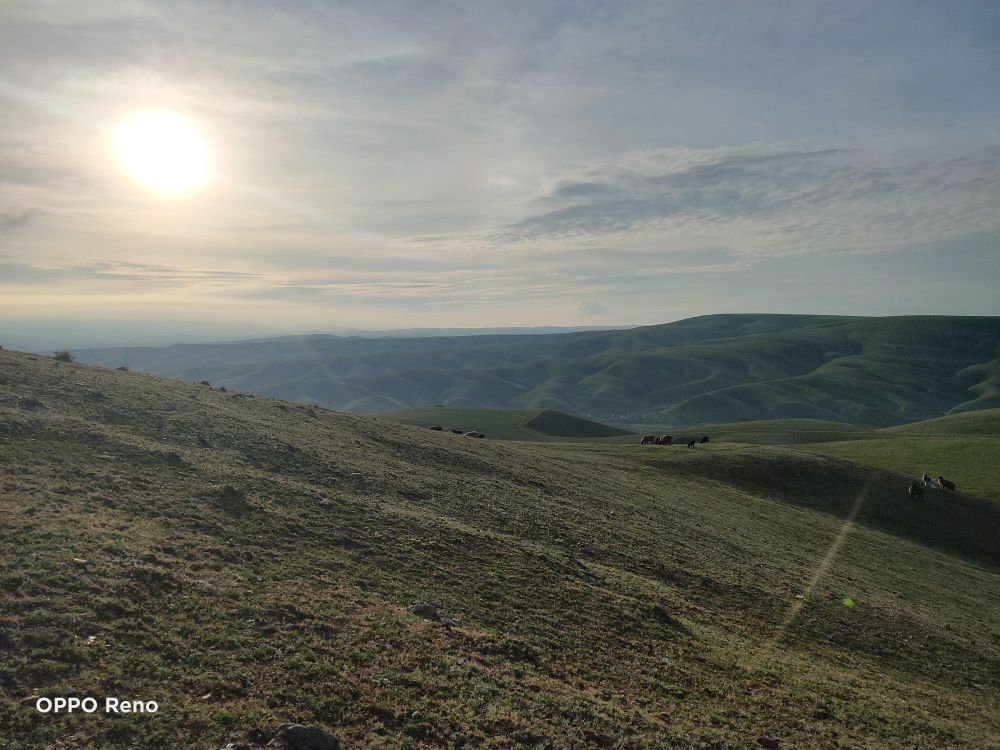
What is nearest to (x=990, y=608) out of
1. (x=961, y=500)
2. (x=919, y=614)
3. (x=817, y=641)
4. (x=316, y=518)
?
(x=919, y=614)

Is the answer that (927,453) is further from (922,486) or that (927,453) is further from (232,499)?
(232,499)

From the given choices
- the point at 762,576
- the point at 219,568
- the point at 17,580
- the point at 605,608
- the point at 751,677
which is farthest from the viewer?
the point at 762,576

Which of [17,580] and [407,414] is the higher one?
[17,580]

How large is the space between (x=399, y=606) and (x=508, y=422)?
111826 millimetres

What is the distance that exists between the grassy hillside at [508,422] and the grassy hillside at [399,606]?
271 ft

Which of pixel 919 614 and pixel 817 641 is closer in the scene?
pixel 817 641

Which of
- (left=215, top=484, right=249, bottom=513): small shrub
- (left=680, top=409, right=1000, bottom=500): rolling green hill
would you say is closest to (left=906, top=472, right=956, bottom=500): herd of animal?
(left=680, top=409, right=1000, bottom=500): rolling green hill

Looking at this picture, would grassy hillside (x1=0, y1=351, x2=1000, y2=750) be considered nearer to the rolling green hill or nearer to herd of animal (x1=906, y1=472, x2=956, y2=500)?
herd of animal (x1=906, y1=472, x2=956, y2=500)

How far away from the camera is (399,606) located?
45.5 ft

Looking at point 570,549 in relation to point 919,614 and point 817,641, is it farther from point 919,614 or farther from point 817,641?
point 919,614

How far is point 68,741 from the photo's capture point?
7.78m

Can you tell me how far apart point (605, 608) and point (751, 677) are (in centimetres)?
414

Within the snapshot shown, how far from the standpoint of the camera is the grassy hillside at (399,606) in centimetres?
978

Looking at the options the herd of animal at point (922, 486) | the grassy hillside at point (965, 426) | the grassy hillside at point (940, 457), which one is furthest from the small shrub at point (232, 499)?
the grassy hillside at point (965, 426)
